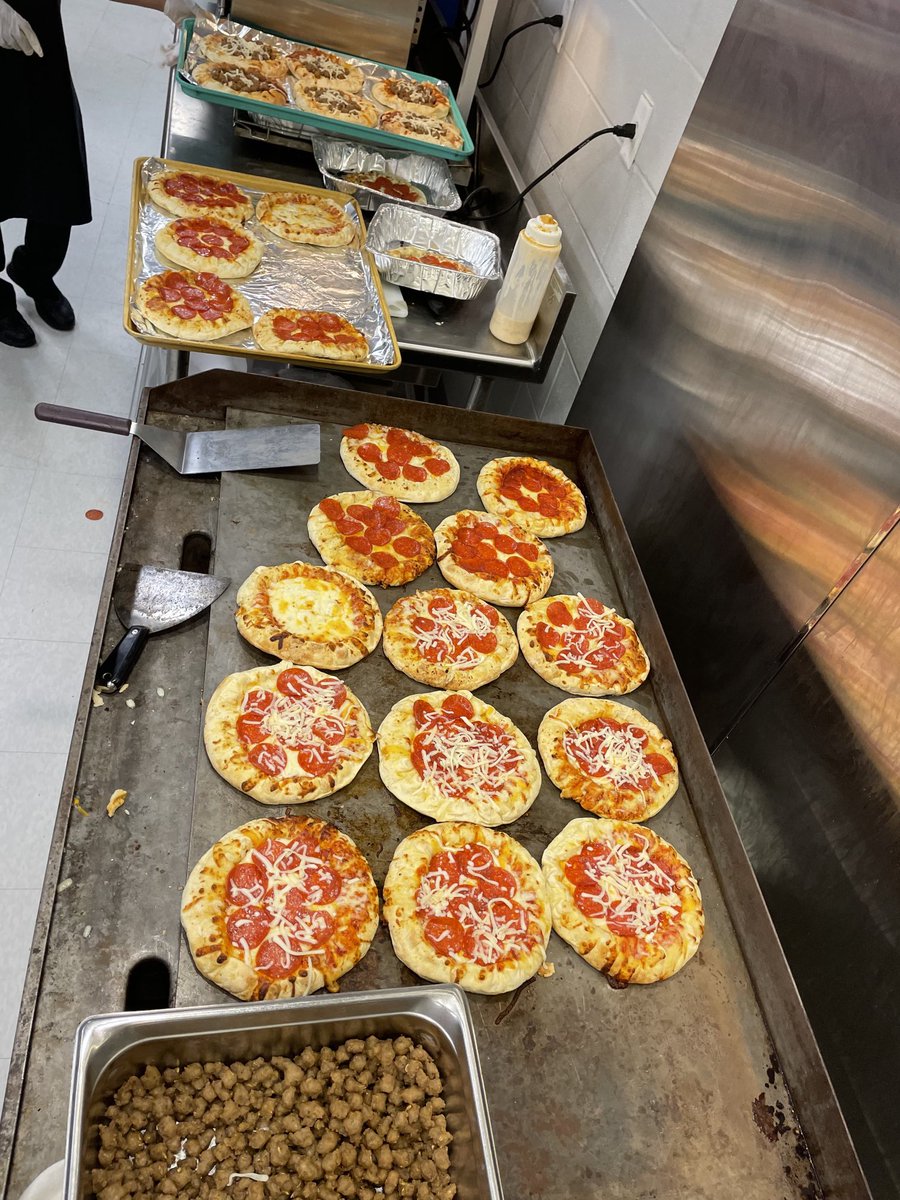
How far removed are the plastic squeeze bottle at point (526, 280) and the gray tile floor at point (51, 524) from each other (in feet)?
6.70

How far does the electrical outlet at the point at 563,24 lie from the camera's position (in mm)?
3682

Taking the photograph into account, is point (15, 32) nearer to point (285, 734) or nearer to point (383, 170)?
point (383, 170)

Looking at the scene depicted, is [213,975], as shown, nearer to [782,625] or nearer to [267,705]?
[267,705]

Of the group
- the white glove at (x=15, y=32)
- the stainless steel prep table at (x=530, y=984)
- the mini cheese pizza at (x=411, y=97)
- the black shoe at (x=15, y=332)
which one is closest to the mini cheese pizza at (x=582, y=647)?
the stainless steel prep table at (x=530, y=984)

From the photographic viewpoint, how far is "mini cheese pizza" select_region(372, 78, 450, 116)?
3.90m

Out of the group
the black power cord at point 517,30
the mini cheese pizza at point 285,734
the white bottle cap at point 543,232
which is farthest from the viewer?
the black power cord at point 517,30

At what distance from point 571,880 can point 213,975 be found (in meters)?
0.84

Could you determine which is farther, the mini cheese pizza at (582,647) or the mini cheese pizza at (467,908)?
the mini cheese pizza at (582,647)

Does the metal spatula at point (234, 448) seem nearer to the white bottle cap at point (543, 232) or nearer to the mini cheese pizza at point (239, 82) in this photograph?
the white bottle cap at point (543, 232)

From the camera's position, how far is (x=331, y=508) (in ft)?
8.48

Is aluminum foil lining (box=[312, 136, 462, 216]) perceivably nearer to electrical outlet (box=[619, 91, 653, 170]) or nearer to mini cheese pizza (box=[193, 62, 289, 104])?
mini cheese pizza (box=[193, 62, 289, 104])

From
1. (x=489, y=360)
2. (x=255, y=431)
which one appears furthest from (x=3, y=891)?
(x=489, y=360)

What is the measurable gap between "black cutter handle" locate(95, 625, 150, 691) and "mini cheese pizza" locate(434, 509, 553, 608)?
96cm

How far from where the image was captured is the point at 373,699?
2281mm
